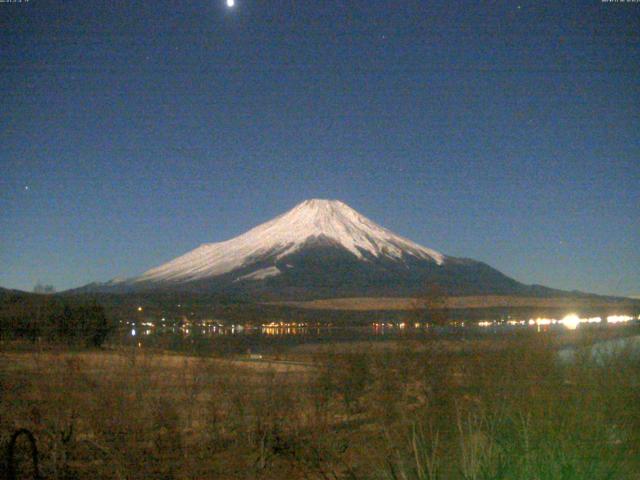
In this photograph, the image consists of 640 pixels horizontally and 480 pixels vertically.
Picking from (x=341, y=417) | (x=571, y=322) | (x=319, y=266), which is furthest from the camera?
(x=319, y=266)

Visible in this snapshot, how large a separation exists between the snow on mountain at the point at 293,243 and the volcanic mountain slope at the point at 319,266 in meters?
0.15

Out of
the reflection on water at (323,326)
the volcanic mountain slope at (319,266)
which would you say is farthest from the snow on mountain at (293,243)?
the reflection on water at (323,326)

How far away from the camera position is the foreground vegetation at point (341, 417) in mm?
6387

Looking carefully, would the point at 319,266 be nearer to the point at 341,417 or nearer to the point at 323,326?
the point at 323,326

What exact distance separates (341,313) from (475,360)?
218ft

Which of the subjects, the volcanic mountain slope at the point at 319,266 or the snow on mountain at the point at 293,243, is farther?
the snow on mountain at the point at 293,243

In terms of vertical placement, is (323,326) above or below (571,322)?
below

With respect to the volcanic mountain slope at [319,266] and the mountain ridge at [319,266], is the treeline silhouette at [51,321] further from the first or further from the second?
the volcanic mountain slope at [319,266]

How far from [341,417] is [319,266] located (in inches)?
4435

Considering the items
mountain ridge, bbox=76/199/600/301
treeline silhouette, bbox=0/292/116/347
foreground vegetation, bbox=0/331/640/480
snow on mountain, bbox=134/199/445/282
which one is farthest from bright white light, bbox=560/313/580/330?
snow on mountain, bbox=134/199/445/282

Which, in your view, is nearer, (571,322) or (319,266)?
(571,322)

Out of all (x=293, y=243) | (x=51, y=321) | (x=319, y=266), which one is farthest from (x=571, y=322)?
(x=293, y=243)

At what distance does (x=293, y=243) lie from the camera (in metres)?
144

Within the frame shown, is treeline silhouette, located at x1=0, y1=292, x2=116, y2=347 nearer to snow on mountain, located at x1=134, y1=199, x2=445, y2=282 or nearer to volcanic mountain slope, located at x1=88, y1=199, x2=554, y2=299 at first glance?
volcanic mountain slope, located at x1=88, y1=199, x2=554, y2=299
